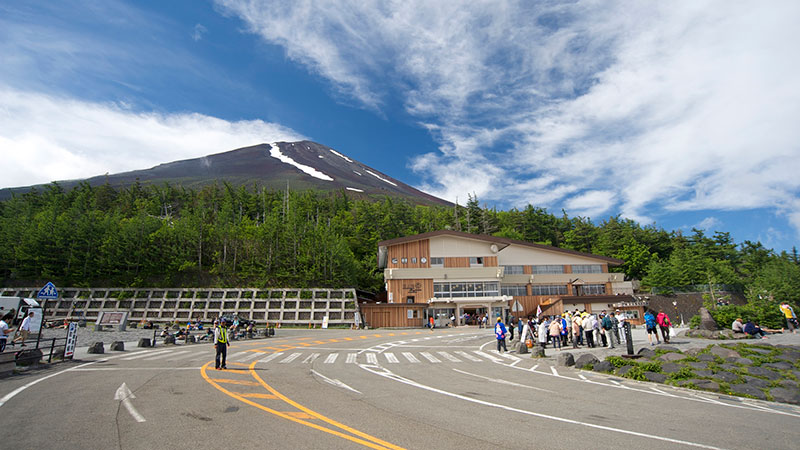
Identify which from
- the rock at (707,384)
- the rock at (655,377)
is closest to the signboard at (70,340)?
the rock at (655,377)

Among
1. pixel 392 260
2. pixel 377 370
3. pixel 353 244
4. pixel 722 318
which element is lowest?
pixel 377 370

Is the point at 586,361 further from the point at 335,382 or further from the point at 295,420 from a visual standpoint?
the point at 295,420

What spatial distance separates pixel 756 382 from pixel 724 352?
287 centimetres

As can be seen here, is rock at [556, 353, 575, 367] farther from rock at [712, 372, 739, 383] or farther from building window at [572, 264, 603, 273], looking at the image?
building window at [572, 264, 603, 273]

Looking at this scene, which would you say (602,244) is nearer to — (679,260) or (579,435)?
(679,260)

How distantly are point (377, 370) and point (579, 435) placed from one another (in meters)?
8.44

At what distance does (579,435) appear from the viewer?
6.40 meters

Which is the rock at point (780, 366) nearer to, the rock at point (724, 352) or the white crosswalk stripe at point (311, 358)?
the rock at point (724, 352)

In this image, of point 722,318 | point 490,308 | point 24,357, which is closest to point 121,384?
point 24,357

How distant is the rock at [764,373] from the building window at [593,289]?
45634mm

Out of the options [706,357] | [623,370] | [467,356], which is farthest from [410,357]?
[706,357]

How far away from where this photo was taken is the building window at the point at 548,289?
175ft

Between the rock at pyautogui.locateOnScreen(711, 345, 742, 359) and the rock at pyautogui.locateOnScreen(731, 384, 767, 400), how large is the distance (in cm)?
267

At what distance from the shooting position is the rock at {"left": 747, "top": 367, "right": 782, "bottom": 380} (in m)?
10.9
